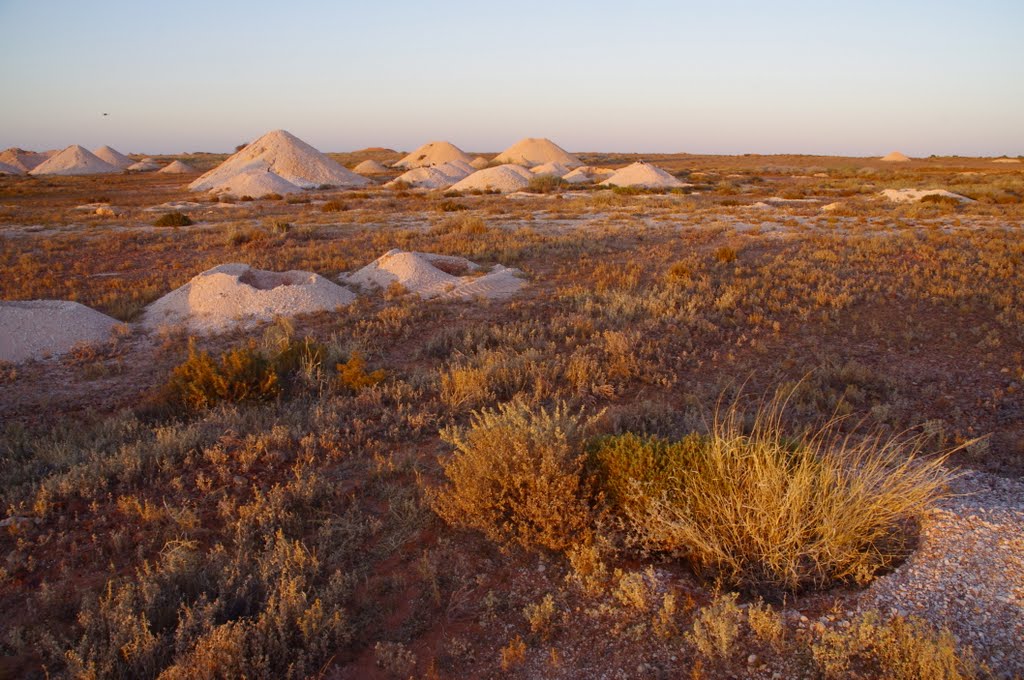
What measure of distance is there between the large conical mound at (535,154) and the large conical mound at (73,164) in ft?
110

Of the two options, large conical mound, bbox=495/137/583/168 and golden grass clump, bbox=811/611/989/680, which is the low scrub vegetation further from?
large conical mound, bbox=495/137/583/168

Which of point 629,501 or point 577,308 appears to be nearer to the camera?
point 629,501

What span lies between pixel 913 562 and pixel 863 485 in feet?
1.21

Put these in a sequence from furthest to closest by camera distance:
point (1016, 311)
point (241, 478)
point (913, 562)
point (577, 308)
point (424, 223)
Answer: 1. point (424, 223)
2. point (577, 308)
3. point (1016, 311)
4. point (241, 478)
5. point (913, 562)

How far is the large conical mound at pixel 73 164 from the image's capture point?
157 ft

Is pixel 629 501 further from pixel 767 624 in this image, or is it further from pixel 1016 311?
pixel 1016 311

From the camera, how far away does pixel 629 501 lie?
3.16 meters

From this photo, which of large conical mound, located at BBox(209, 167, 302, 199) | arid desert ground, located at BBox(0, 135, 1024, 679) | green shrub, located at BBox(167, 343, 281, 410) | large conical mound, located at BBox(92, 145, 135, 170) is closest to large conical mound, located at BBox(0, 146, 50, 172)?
large conical mound, located at BBox(92, 145, 135, 170)

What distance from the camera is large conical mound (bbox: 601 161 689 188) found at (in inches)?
1298

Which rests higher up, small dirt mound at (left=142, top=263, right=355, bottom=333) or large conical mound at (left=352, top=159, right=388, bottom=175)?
large conical mound at (left=352, top=159, right=388, bottom=175)

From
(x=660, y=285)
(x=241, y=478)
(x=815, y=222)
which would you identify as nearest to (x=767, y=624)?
(x=241, y=478)

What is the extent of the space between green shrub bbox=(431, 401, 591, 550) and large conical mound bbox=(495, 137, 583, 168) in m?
49.8

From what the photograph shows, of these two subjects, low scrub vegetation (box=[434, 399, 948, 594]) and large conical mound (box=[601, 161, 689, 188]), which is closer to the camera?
low scrub vegetation (box=[434, 399, 948, 594])

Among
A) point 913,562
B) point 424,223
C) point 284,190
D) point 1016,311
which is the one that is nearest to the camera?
point 913,562
